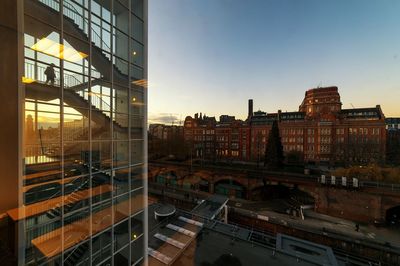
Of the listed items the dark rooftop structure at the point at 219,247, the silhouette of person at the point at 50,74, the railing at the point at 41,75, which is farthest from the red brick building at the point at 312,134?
the silhouette of person at the point at 50,74

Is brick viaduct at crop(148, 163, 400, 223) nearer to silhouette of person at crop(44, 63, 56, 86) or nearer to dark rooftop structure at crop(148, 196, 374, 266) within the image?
dark rooftop structure at crop(148, 196, 374, 266)

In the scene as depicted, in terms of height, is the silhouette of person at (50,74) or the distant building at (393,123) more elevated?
the distant building at (393,123)

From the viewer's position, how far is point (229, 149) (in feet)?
149

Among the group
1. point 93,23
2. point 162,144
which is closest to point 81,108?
point 93,23

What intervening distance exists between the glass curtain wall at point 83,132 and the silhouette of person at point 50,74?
0.02 m

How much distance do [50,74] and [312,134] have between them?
1671 inches

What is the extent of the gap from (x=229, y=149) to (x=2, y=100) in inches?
1727

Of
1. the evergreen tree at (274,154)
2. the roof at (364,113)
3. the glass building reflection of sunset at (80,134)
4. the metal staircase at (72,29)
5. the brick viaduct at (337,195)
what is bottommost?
the brick viaduct at (337,195)

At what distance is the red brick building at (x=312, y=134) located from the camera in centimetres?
3328

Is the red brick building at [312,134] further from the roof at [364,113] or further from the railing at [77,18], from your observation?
the railing at [77,18]

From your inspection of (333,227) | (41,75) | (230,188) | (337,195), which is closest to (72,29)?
(41,75)

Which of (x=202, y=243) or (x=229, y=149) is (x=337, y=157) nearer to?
(x=229, y=149)

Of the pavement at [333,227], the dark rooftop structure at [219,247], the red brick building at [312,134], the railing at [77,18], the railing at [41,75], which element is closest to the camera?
Answer: the railing at [41,75]

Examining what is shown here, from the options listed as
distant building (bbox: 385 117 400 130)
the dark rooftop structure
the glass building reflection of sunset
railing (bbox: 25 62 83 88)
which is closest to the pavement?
the dark rooftop structure
